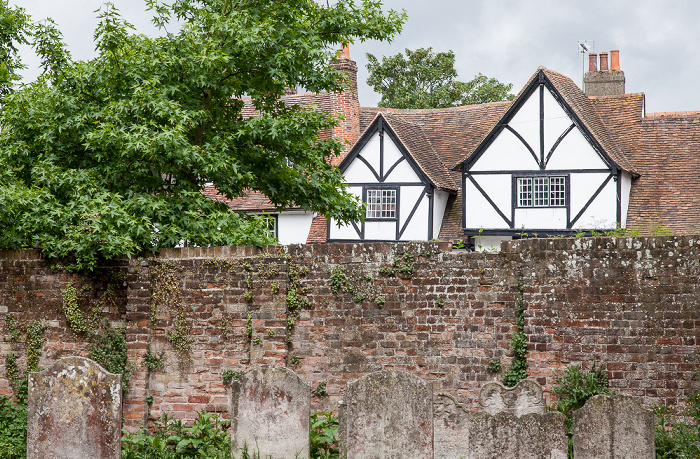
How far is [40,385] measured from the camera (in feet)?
24.0

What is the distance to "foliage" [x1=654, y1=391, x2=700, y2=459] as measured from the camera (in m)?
7.71

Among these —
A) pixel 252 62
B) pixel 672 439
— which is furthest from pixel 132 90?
pixel 672 439

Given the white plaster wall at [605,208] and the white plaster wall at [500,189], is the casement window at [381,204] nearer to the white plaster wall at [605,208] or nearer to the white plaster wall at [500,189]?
the white plaster wall at [500,189]

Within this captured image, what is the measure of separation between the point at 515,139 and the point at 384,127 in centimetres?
368

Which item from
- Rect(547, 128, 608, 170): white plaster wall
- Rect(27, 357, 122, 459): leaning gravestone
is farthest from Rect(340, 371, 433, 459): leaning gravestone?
Rect(547, 128, 608, 170): white plaster wall

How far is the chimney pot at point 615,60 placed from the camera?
84.6 feet

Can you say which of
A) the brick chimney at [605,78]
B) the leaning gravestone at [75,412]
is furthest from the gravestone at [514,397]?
the brick chimney at [605,78]

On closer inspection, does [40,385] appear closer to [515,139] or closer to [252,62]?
[252,62]

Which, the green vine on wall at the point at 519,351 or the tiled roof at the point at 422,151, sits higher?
the tiled roof at the point at 422,151

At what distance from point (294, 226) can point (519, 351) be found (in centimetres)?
1513

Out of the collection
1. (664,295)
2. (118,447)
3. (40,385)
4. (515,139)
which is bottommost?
(118,447)

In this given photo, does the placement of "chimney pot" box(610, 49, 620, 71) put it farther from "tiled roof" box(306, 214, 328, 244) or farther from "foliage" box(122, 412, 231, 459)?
"foliage" box(122, 412, 231, 459)

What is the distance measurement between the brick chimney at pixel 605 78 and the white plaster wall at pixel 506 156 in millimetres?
6606

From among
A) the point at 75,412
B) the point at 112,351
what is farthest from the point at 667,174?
the point at 75,412
